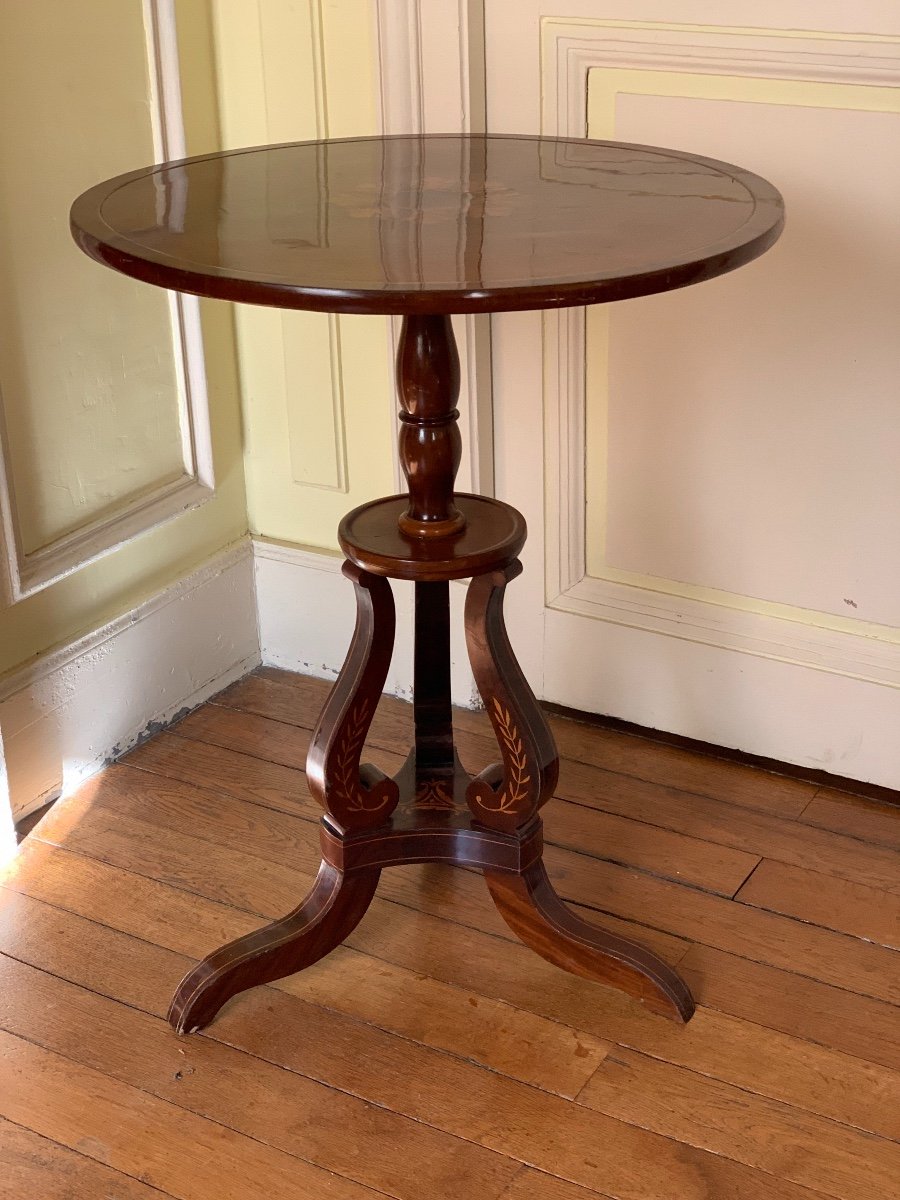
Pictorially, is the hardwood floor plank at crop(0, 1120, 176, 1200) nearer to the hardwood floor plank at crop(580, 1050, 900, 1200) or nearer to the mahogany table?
the mahogany table

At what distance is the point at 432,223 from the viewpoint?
1486 millimetres

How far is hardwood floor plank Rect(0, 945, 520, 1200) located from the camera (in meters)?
1.59

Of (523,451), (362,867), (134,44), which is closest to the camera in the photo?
(362,867)

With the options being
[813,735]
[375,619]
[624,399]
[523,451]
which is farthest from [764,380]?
[375,619]

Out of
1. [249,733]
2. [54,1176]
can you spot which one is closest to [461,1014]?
[54,1176]

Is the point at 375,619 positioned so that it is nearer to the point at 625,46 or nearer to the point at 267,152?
the point at 267,152

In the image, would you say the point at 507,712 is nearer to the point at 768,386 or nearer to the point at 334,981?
the point at 334,981

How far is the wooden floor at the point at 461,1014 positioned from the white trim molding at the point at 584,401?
23 centimetres

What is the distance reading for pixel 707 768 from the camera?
232 centimetres

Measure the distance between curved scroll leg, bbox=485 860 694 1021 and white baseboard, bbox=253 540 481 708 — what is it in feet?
2.22

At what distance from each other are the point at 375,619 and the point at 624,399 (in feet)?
2.30

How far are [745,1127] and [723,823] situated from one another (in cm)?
60

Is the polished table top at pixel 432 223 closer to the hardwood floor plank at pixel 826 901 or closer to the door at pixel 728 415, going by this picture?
the door at pixel 728 415

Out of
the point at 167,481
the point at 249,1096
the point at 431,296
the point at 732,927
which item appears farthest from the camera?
the point at 167,481
